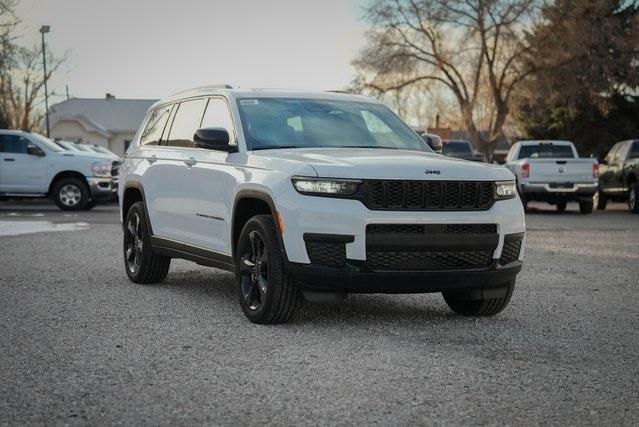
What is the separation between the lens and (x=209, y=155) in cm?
857

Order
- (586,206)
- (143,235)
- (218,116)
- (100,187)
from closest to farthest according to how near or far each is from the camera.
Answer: (218,116) < (143,235) < (100,187) < (586,206)

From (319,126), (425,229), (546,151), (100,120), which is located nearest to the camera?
(425,229)

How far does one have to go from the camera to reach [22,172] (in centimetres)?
2417

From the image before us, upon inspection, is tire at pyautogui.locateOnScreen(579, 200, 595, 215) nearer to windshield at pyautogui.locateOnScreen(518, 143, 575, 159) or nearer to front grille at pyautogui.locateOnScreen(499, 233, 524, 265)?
windshield at pyautogui.locateOnScreen(518, 143, 575, 159)

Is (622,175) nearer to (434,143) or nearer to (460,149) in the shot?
(460,149)

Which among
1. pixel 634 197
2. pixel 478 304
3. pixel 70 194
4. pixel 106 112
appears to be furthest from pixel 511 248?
pixel 106 112

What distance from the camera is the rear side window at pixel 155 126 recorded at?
10.1 meters

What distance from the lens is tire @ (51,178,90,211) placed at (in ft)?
78.8

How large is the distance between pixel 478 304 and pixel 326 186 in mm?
1771

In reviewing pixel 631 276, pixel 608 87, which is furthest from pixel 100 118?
pixel 631 276

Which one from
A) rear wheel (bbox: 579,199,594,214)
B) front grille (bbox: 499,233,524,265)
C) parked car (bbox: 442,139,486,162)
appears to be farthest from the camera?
parked car (bbox: 442,139,486,162)

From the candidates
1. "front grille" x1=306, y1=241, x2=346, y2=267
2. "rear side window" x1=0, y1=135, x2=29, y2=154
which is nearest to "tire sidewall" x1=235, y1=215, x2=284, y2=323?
"front grille" x1=306, y1=241, x2=346, y2=267

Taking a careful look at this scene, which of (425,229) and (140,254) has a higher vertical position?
(425,229)

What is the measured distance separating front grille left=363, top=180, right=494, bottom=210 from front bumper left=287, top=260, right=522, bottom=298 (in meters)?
0.46
